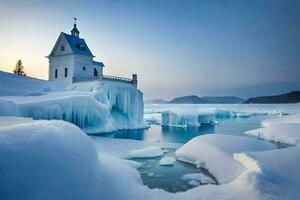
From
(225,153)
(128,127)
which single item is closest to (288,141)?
(225,153)

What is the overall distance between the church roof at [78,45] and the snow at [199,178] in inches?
1049

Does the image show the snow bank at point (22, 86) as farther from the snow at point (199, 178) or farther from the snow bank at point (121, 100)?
the snow at point (199, 178)

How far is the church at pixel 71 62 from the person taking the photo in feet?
109

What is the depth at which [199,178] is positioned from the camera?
10.8 m

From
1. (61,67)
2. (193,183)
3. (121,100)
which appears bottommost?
(193,183)

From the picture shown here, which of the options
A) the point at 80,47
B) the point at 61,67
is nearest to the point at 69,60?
the point at 61,67

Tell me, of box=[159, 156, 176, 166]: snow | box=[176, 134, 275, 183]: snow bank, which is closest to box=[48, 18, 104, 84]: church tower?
box=[176, 134, 275, 183]: snow bank

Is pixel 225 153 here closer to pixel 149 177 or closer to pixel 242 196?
pixel 149 177

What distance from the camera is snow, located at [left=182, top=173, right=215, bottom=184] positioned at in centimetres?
1041

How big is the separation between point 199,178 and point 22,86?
2365 centimetres

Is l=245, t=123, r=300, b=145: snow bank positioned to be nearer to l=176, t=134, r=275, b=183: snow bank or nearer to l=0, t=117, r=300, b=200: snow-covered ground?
l=176, t=134, r=275, b=183: snow bank

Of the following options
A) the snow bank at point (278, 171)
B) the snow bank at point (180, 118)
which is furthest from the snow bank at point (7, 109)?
the snow bank at point (180, 118)

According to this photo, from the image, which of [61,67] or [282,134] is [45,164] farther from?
[61,67]

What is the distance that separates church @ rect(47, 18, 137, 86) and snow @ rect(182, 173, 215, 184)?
22637 millimetres
